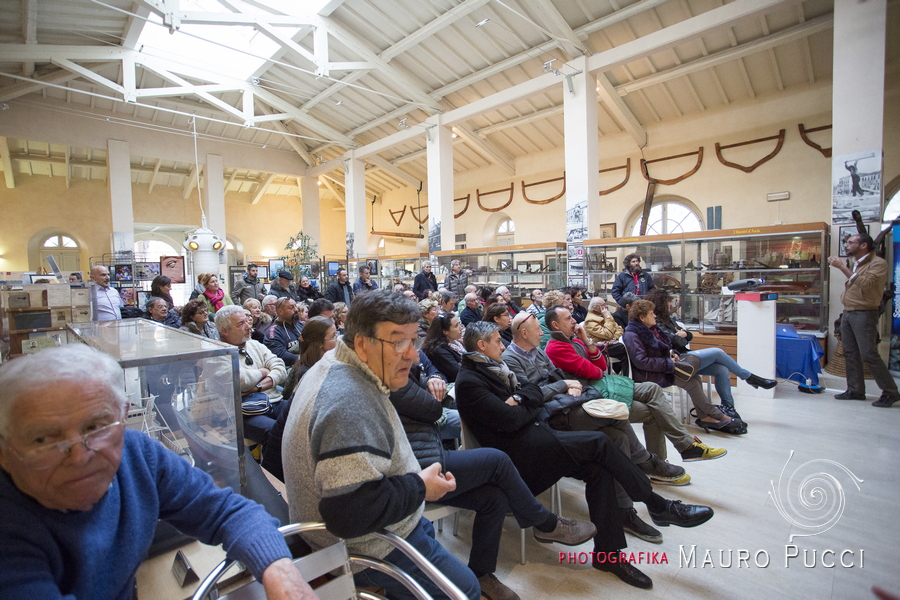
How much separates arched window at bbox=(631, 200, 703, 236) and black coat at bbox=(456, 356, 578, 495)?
10.4 m

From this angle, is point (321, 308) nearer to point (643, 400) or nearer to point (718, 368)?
point (643, 400)

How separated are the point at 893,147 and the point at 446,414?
10461mm

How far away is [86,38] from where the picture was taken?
32.2 feet

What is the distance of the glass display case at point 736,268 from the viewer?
20.6ft

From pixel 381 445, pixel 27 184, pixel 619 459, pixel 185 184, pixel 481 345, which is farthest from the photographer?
pixel 185 184

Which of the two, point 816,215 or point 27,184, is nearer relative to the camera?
point 816,215

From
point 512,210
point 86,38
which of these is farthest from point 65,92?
point 512,210

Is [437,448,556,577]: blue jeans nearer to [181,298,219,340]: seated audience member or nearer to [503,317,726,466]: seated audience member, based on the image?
[503,317,726,466]: seated audience member

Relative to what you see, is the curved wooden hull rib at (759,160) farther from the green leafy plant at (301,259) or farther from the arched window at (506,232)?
the green leafy plant at (301,259)

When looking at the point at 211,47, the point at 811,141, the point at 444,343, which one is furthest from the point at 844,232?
the point at 211,47

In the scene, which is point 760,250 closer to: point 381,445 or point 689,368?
point 689,368

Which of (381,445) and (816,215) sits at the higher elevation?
(816,215)

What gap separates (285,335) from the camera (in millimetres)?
4148

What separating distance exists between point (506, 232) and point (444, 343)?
40.1ft
